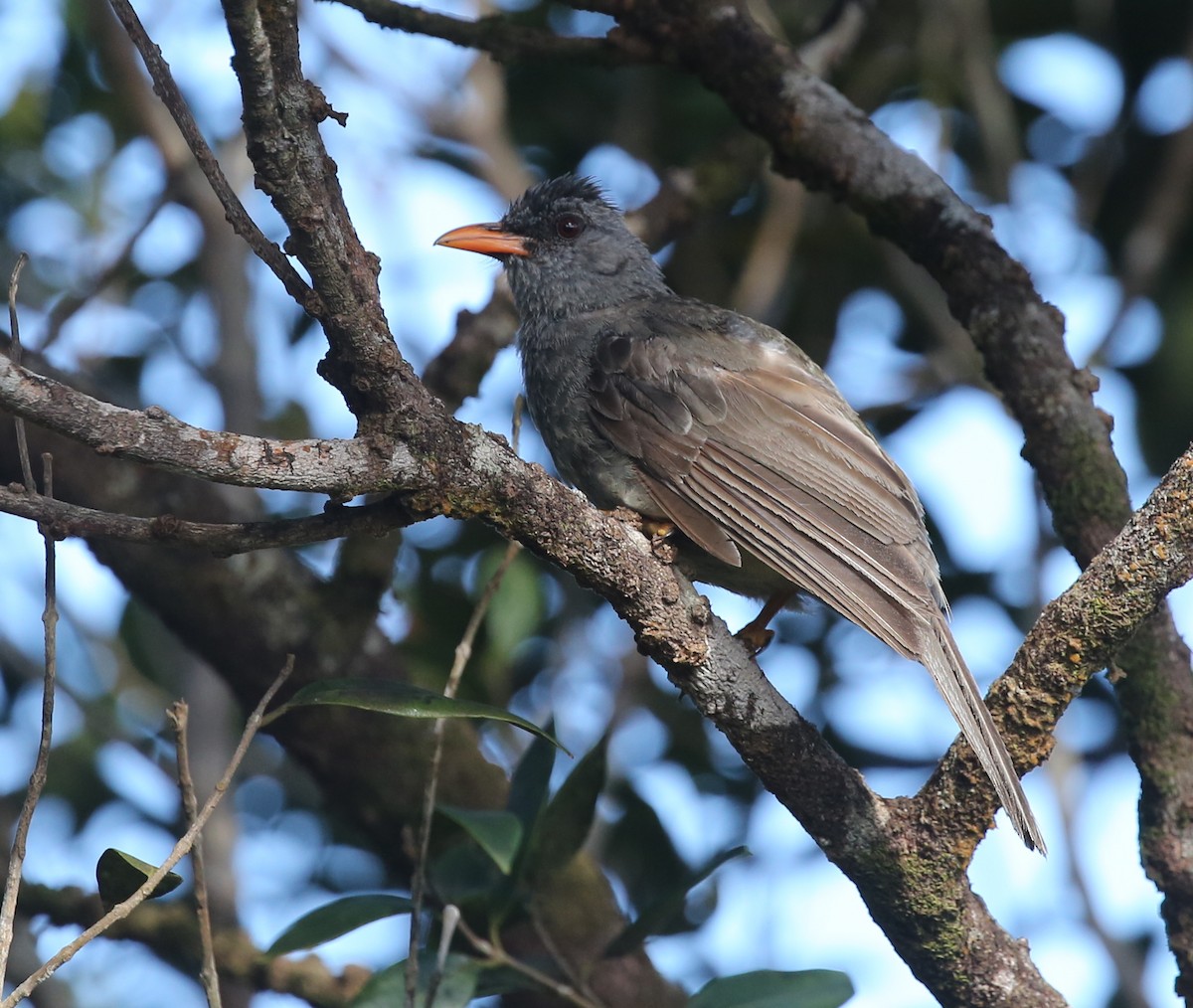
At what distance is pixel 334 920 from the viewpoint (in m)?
3.50

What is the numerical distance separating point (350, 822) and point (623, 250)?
8.10 feet

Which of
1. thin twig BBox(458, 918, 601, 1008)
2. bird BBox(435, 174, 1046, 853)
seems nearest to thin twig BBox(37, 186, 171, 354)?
bird BBox(435, 174, 1046, 853)

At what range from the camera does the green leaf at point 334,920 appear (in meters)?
3.48

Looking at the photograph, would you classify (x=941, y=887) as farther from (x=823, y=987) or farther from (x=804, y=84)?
(x=804, y=84)

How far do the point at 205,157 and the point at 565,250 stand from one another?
295cm

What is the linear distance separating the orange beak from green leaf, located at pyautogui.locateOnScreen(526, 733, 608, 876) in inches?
92.8

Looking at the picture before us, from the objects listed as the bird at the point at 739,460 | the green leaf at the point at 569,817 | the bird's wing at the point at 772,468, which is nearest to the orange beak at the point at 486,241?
the bird at the point at 739,460

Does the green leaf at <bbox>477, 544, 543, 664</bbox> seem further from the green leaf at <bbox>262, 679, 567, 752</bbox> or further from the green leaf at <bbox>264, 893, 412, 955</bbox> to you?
the green leaf at <bbox>262, 679, 567, 752</bbox>

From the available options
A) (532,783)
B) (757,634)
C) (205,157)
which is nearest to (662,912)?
(532,783)

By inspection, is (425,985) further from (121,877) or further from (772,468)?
(772,468)

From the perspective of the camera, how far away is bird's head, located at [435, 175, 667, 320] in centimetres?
518

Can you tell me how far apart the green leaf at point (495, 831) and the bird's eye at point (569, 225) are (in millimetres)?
2659

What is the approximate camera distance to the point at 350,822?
4512 mm

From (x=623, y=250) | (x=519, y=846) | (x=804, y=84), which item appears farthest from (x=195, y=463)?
(x=623, y=250)
